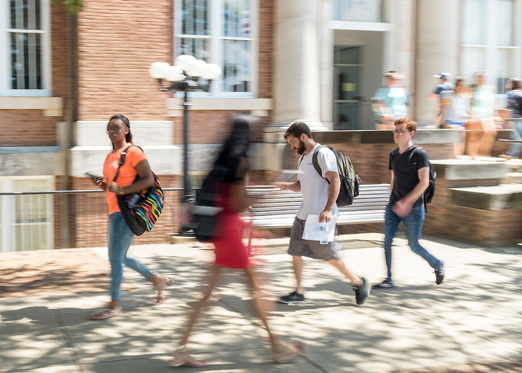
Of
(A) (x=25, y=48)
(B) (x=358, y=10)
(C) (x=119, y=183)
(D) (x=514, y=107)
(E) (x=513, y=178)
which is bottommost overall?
(E) (x=513, y=178)

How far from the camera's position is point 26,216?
12.3 m

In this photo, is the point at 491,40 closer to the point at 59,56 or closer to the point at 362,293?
the point at 59,56

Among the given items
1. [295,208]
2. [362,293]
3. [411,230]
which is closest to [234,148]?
[362,293]

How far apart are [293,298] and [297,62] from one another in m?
6.75

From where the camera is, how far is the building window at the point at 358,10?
14.2 m

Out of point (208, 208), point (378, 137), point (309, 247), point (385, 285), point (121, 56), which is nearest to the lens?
point (208, 208)

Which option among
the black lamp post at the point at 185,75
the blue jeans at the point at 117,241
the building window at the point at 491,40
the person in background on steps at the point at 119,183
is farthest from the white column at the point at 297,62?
the blue jeans at the point at 117,241

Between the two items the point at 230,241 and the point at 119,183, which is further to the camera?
the point at 119,183

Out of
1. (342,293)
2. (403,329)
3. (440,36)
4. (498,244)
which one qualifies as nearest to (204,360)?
(403,329)

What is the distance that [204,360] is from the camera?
207 inches

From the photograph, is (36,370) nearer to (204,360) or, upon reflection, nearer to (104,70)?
(204,360)

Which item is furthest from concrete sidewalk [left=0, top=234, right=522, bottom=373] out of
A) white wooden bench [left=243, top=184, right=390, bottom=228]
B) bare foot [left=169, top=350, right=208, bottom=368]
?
white wooden bench [left=243, top=184, right=390, bottom=228]

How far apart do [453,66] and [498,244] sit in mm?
5139

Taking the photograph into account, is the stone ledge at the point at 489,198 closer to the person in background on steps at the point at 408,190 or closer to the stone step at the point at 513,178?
the stone step at the point at 513,178
